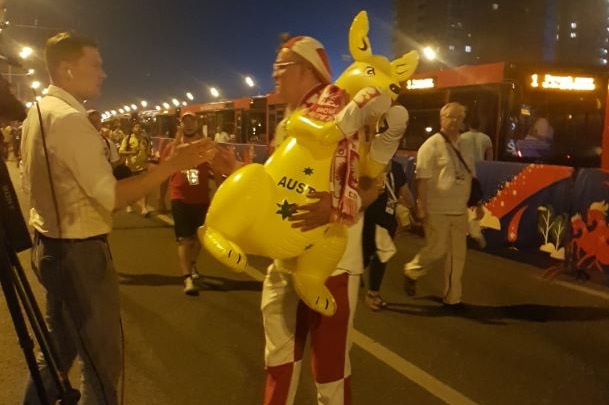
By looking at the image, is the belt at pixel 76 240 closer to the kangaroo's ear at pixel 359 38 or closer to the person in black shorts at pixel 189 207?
the kangaroo's ear at pixel 359 38

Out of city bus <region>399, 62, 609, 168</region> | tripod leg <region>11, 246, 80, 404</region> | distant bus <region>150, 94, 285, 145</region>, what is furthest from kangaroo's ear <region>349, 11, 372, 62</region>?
Result: distant bus <region>150, 94, 285, 145</region>

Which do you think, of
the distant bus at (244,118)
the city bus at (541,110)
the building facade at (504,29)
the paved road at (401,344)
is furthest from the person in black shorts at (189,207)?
the building facade at (504,29)

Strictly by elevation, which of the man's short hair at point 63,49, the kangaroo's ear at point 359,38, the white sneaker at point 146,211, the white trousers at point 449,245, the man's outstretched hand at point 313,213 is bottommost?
the white sneaker at point 146,211

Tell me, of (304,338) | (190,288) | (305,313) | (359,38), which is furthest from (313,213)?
(190,288)

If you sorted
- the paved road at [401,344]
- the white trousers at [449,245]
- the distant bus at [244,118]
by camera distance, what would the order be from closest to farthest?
1. the paved road at [401,344]
2. the white trousers at [449,245]
3. the distant bus at [244,118]

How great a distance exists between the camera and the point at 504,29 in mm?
90938

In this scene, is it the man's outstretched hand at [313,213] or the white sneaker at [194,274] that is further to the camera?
the white sneaker at [194,274]

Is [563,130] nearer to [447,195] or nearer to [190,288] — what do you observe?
[447,195]

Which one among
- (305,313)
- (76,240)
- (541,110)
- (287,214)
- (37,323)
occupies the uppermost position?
(541,110)

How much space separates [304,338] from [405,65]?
1.47 meters

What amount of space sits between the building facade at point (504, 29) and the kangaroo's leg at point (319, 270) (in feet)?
257

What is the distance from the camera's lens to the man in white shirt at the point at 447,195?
19.2ft

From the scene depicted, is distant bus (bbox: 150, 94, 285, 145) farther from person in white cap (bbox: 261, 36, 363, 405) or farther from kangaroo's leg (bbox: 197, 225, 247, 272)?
kangaroo's leg (bbox: 197, 225, 247, 272)

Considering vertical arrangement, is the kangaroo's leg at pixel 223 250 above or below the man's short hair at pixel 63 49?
below
